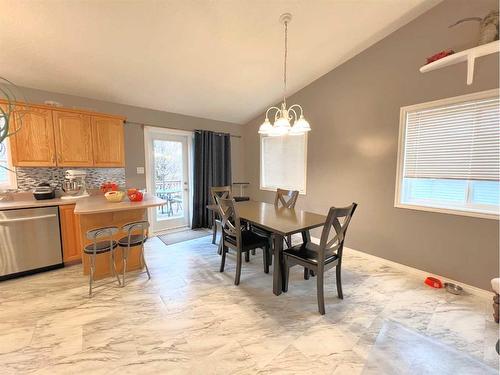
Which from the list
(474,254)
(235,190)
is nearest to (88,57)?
(235,190)

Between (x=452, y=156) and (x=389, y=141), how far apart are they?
0.69 m

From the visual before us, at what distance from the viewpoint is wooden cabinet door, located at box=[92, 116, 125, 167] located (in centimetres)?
338

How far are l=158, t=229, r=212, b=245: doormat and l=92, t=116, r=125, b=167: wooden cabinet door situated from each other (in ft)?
4.90

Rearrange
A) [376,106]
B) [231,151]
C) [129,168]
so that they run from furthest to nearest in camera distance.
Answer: [231,151]
[129,168]
[376,106]

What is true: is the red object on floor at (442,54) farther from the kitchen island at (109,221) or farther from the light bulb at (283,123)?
the kitchen island at (109,221)

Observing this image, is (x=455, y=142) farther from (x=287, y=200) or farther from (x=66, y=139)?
(x=66, y=139)

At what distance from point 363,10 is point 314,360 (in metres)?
3.49

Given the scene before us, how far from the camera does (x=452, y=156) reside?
2.61 meters

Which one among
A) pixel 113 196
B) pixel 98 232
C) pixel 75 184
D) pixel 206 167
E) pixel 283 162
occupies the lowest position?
pixel 98 232

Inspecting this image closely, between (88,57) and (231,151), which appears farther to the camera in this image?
(231,151)

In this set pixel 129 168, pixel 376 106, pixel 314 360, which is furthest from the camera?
pixel 129 168

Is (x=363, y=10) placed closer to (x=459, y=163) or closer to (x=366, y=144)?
(x=366, y=144)

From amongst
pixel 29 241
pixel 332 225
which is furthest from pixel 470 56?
pixel 29 241

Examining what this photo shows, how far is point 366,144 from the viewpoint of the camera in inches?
130
